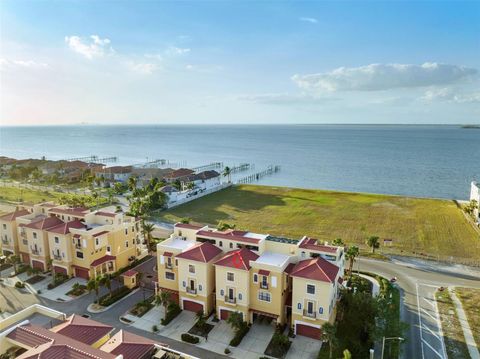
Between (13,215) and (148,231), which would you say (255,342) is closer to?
(148,231)

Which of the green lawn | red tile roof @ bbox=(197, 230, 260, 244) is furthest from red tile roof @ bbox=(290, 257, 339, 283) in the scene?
the green lawn

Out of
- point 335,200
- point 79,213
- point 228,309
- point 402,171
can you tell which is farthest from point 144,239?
point 402,171

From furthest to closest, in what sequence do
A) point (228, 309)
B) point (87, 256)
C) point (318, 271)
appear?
point (87, 256), point (228, 309), point (318, 271)

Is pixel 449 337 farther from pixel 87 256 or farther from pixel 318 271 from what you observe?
pixel 87 256

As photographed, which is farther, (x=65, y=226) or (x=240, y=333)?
(x=65, y=226)

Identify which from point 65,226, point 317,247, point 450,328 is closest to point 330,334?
point 317,247

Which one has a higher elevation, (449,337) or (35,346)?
(35,346)

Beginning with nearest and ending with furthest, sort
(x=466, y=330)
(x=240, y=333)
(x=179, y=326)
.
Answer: (x=240, y=333), (x=466, y=330), (x=179, y=326)
